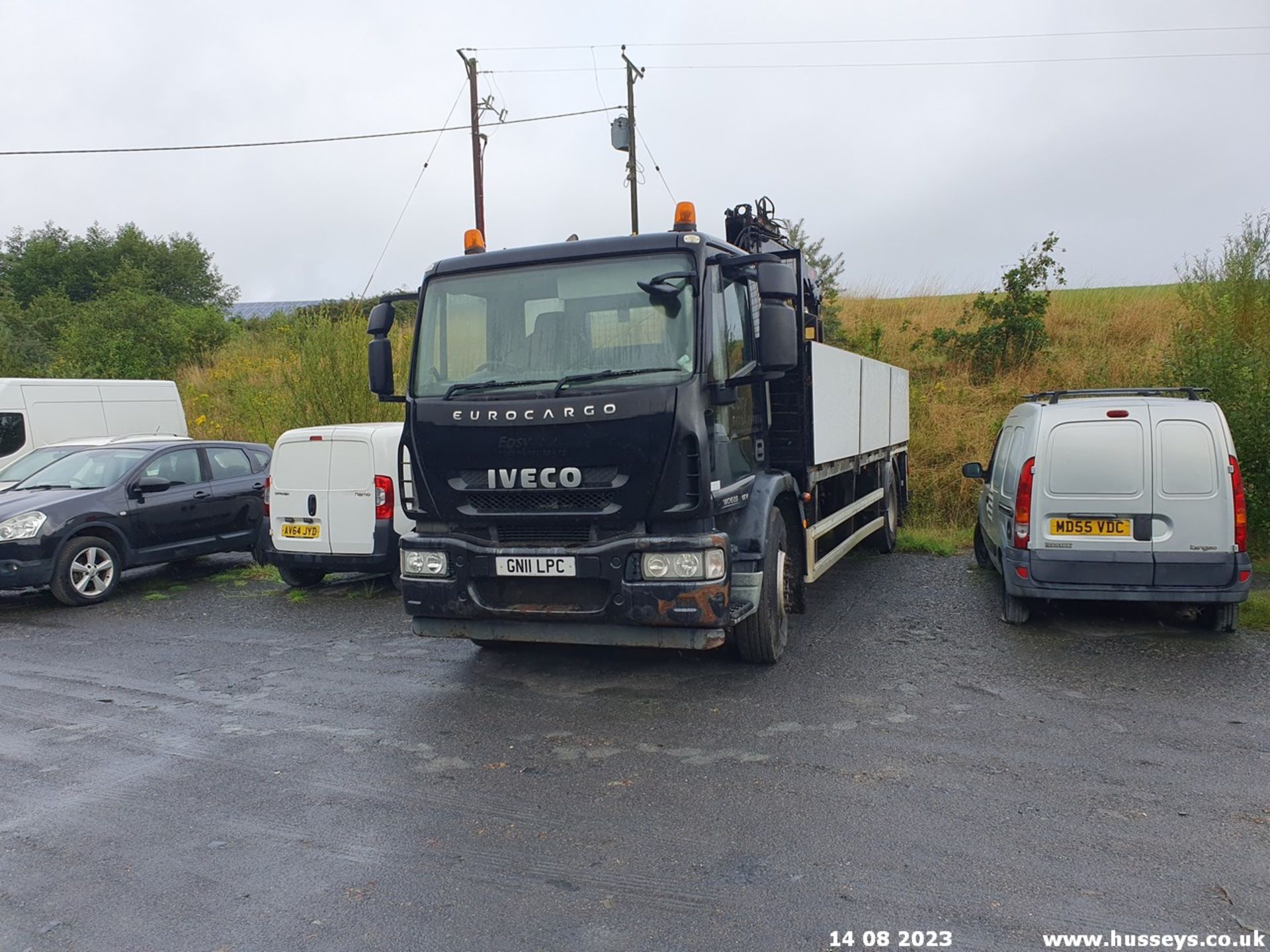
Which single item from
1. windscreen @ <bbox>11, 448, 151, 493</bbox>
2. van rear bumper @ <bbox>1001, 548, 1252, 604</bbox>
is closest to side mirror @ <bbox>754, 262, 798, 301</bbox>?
van rear bumper @ <bbox>1001, 548, 1252, 604</bbox>

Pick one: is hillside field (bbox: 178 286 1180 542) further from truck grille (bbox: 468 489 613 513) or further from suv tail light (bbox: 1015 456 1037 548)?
truck grille (bbox: 468 489 613 513)

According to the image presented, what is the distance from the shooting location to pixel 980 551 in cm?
1026

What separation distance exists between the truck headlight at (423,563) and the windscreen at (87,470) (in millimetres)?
5763

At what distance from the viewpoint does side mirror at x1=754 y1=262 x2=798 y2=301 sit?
5426 millimetres

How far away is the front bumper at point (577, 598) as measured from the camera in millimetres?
5316

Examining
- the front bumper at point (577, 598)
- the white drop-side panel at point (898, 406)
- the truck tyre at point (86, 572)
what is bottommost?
the truck tyre at point (86, 572)

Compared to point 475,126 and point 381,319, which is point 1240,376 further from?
point 475,126

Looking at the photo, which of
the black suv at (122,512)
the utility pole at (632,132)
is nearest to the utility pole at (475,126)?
the utility pole at (632,132)

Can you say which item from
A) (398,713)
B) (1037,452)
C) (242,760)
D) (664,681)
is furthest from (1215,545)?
(242,760)

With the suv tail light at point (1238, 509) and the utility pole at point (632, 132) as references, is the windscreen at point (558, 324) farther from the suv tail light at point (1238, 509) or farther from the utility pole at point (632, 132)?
the utility pole at point (632, 132)

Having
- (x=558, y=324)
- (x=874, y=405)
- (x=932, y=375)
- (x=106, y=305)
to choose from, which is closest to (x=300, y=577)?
(x=558, y=324)

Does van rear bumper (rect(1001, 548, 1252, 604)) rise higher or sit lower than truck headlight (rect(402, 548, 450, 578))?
lower

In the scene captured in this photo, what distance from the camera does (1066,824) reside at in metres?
3.80

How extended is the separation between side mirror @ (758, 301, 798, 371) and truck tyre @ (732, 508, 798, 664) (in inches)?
41.8
